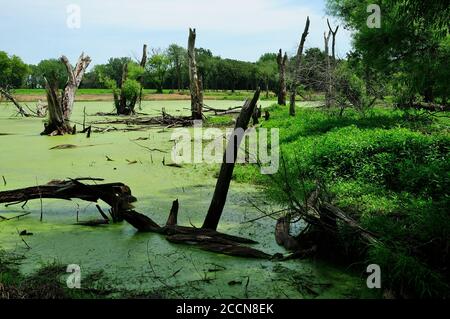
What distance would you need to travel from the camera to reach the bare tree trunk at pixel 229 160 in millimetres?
4883

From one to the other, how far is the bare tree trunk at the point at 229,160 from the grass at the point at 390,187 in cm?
64

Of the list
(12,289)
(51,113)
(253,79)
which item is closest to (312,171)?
(12,289)

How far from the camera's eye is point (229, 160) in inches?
196

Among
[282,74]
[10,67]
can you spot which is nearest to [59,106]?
[282,74]

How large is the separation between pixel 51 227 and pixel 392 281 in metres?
4.00

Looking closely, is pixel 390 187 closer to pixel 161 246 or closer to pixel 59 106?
pixel 161 246

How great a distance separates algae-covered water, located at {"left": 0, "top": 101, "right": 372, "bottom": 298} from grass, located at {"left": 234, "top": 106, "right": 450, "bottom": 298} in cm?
39

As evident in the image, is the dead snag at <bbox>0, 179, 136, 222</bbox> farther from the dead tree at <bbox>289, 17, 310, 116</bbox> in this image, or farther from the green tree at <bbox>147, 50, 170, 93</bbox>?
the green tree at <bbox>147, 50, 170, 93</bbox>

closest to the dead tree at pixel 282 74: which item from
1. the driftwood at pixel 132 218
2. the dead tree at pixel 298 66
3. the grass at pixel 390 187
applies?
the dead tree at pixel 298 66

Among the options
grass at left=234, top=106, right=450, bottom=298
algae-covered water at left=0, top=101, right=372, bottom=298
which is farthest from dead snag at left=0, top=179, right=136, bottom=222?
grass at left=234, top=106, right=450, bottom=298

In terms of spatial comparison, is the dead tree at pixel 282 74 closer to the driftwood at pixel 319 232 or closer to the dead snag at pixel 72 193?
the dead snag at pixel 72 193

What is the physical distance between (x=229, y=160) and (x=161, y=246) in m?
1.19

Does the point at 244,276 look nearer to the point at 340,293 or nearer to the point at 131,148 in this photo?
the point at 340,293

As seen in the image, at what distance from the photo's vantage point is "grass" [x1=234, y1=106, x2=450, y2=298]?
154 inches
